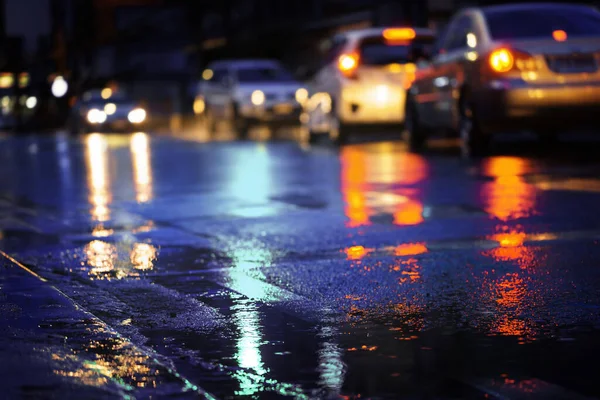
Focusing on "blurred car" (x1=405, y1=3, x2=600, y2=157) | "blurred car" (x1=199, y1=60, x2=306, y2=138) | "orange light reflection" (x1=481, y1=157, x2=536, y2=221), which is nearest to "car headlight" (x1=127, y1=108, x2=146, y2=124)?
"blurred car" (x1=199, y1=60, x2=306, y2=138)

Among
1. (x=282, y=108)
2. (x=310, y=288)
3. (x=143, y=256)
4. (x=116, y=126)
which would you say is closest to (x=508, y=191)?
(x=143, y=256)

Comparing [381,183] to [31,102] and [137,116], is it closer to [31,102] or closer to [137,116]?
[137,116]

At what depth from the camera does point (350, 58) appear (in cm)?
2152

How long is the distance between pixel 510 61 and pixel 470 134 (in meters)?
1.63

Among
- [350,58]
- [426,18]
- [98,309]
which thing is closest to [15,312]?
[98,309]

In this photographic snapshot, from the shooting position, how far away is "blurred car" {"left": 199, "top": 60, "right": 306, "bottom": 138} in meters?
30.9

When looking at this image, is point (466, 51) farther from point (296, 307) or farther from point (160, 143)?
point (160, 143)

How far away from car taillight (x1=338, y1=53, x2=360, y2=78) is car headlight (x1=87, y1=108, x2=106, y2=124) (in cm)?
1923

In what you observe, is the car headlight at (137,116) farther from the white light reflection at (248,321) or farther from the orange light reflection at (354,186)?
the white light reflection at (248,321)

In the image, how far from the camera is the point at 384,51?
21.8 metres

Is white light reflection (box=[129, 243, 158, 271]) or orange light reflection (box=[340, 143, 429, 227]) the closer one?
white light reflection (box=[129, 243, 158, 271])

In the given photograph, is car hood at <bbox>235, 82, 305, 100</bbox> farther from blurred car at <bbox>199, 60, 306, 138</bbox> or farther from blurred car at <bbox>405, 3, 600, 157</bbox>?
blurred car at <bbox>405, 3, 600, 157</bbox>

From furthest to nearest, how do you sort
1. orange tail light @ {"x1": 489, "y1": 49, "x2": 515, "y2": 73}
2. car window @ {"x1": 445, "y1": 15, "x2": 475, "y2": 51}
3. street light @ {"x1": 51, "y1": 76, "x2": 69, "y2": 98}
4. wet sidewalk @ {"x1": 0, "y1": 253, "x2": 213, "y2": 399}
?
street light @ {"x1": 51, "y1": 76, "x2": 69, "y2": 98} → car window @ {"x1": 445, "y1": 15, "x2": 475, "y2": 51} → orange tail light @ {"x1": 489, "y1": 49, "x2": 515, "y2": 73} → wet sidewalk @ {"x1": 0, "y1": 253, "x2": 213, "y2": 399}

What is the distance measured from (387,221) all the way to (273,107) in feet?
65.9
